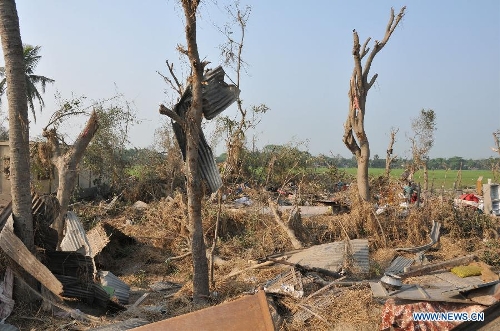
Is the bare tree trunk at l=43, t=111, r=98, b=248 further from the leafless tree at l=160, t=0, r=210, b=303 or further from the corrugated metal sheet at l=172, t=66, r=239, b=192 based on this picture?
the leafless tree at l=160, t=0, r=210, b=303

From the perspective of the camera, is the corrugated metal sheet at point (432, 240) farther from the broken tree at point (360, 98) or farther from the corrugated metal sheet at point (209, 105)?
the corrugated metal sheet at point (209, 105)

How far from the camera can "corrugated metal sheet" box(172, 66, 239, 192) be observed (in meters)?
6.59

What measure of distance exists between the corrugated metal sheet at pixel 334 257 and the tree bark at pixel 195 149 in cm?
204

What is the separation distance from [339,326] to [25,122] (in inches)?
187

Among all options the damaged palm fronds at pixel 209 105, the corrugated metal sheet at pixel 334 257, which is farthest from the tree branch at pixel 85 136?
the corrugated metal sheet at pixel 334 257

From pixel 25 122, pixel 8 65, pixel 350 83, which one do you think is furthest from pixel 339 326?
pixel 350 83

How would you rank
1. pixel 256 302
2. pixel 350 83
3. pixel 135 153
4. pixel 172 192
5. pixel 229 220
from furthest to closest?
1. pixel 135 153
2. pixel 172 192
3. pixel 350 83
4. pixel 229 220
5. pixel 256 302

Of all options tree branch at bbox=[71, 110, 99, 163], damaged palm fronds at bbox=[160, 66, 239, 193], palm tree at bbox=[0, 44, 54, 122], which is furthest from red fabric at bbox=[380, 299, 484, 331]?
palm tree at bbox=[0, 44, 54, 122]

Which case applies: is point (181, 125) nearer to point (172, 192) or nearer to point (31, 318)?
point (31, 318)

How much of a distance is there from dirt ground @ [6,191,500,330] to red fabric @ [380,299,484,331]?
1.63 ft

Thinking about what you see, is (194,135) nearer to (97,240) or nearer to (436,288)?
(436,288)

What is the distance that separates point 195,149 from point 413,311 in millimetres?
3256

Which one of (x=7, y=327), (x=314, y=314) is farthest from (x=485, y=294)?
Answer: (x=7, y=327)

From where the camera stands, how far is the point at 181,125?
6234 mm
